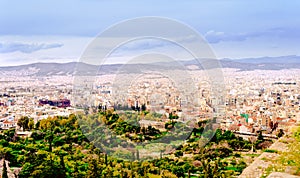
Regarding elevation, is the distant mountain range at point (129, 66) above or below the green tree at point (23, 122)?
above

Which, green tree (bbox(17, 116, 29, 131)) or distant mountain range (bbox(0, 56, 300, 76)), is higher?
distant mountain range (bbox(0, 56, 300, 76))

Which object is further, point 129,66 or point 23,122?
point 23,122

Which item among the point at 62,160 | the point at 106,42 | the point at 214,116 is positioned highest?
the point at 106,42

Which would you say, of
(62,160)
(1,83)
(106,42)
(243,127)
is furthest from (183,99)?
(1,83)

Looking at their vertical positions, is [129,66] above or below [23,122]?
above

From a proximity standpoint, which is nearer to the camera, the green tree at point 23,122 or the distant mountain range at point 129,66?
the distant mountain range at point 129,66

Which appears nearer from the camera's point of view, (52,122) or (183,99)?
(183,99)

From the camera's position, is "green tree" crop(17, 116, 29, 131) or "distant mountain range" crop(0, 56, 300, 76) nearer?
"distant mountain range" crop(0, 56, 300, 76)

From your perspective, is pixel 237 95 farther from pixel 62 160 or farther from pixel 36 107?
pixel 62 160
